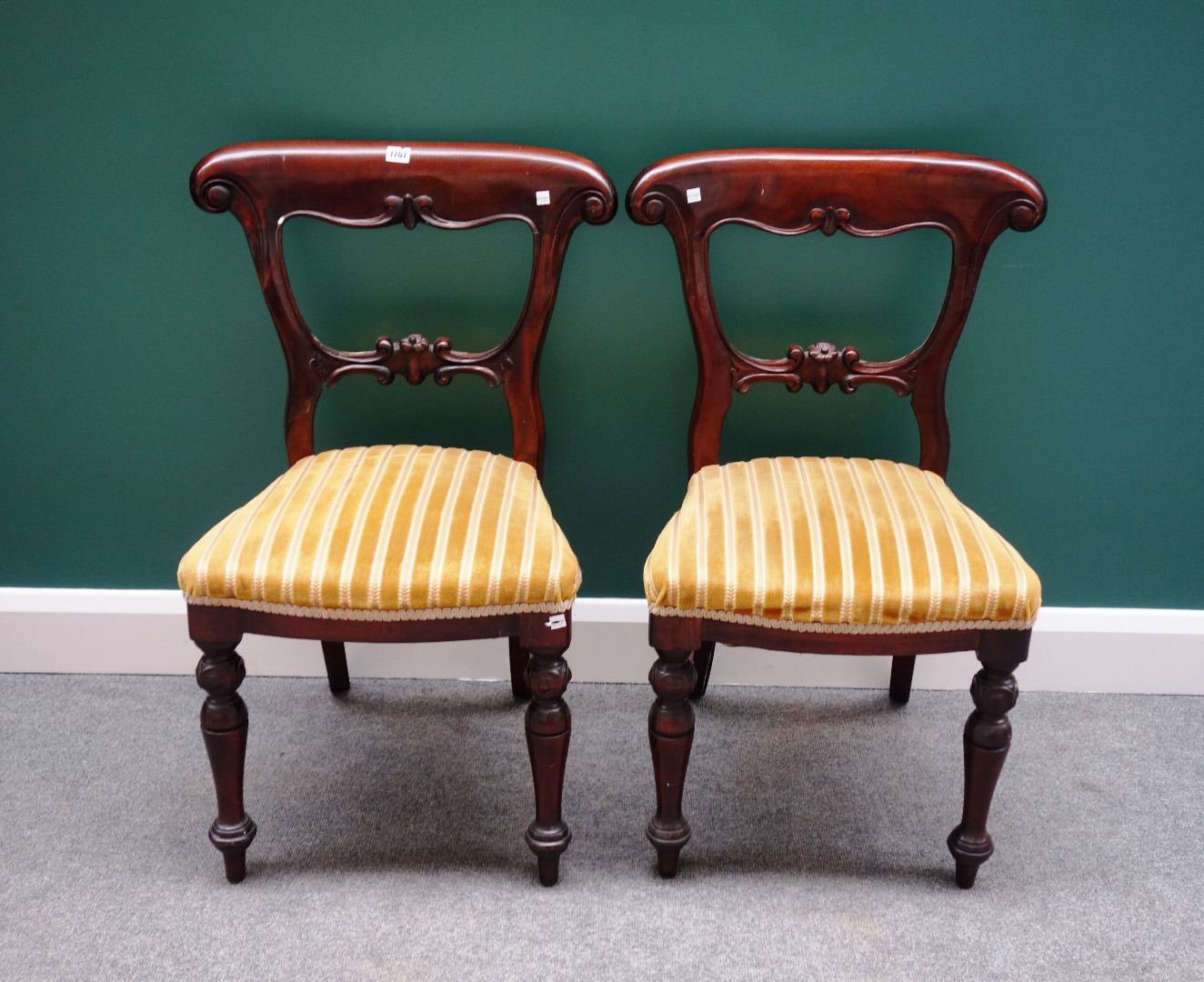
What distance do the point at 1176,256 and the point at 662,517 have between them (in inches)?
40.2

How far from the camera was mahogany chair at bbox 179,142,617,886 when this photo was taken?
1.46 metres

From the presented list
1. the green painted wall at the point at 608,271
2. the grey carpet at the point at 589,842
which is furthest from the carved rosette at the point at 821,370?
the grey carpet at the point at 589,842

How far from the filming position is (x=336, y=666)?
2066mm

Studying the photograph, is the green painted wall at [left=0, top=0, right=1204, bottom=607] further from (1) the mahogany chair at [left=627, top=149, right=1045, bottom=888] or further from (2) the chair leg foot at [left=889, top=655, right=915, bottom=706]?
(2) the chair leg foot at [left=889, top=655, right=915, bottom=706]

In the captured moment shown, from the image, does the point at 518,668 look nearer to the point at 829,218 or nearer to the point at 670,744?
the point at 670,744

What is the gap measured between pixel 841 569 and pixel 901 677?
71 cm

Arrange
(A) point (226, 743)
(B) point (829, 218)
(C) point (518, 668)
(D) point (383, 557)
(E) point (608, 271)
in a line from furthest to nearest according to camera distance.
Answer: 1. (C) point (518, 668)
2. (E) point (608, 271)
3. (B) point (829, 218)
4. (A) point (226, 743)
5. (D) point (383, 557)

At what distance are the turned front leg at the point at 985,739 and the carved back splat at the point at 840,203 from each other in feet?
1.56

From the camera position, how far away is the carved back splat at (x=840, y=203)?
1.62m

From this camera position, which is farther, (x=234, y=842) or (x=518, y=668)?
(x=518, y=668)

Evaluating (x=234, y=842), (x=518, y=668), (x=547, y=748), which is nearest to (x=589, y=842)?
(x=547, y=748)

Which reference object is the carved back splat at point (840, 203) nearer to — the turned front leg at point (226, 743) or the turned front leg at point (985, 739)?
the turned front leg at point (985, 739)

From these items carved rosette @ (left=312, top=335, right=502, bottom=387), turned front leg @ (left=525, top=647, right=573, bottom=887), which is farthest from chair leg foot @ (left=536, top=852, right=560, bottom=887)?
carved rosette @ (left=312, top=335, right=502, bottom=387)

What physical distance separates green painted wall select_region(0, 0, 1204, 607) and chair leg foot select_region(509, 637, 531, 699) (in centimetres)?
20
